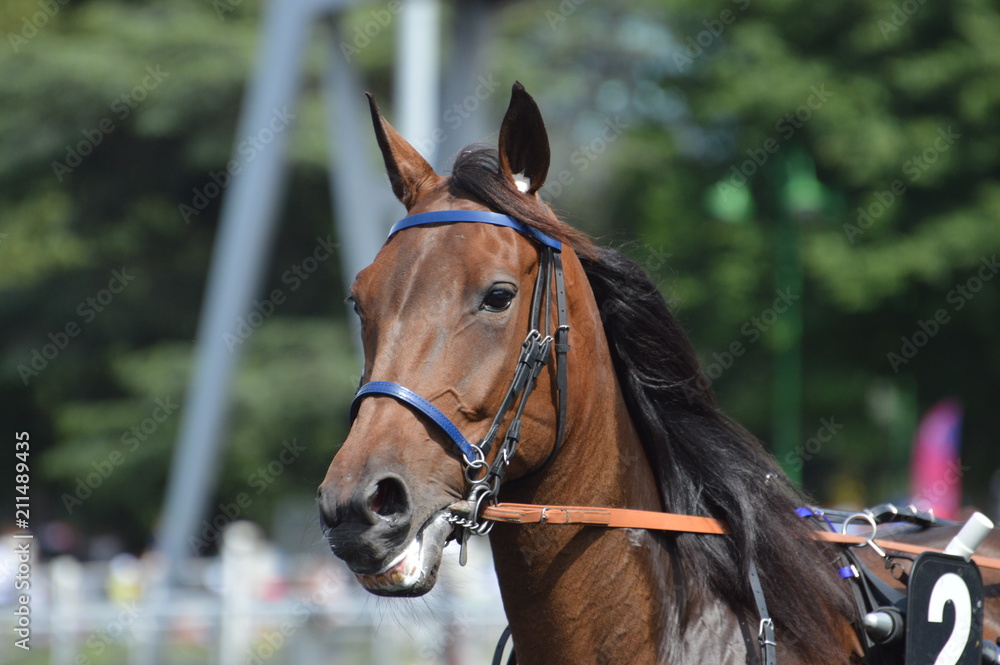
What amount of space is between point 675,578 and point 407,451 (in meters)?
0.94

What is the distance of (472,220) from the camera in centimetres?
257

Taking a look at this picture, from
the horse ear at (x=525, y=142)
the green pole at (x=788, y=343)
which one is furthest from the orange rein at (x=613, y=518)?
the green pole at (x=788, y=343)

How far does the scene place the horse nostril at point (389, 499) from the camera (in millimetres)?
2227

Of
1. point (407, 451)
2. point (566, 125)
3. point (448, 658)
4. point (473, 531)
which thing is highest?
point (566, 125)

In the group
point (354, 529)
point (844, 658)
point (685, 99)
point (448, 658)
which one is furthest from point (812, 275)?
point (354, 529)

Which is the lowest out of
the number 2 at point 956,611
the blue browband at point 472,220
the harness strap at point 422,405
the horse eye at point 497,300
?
the number 2 at point 956,611

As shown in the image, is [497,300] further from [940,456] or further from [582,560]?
[940,456]

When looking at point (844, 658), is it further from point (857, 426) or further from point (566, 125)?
point (566, 125)

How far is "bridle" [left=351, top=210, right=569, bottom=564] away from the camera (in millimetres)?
2359

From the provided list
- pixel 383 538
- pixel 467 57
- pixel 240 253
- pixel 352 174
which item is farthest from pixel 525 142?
pixel 240 253

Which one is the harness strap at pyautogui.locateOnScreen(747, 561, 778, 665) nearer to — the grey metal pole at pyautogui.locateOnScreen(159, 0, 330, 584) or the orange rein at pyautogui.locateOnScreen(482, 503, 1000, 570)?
the orange rein at pyautogui.locateOnScreen(482, 503, 1000, 570)

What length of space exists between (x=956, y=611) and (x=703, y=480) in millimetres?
819

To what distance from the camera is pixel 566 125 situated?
23969 mm

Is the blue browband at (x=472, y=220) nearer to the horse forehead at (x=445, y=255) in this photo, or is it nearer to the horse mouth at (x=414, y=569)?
the horse forehead at (x=445, y=255)
